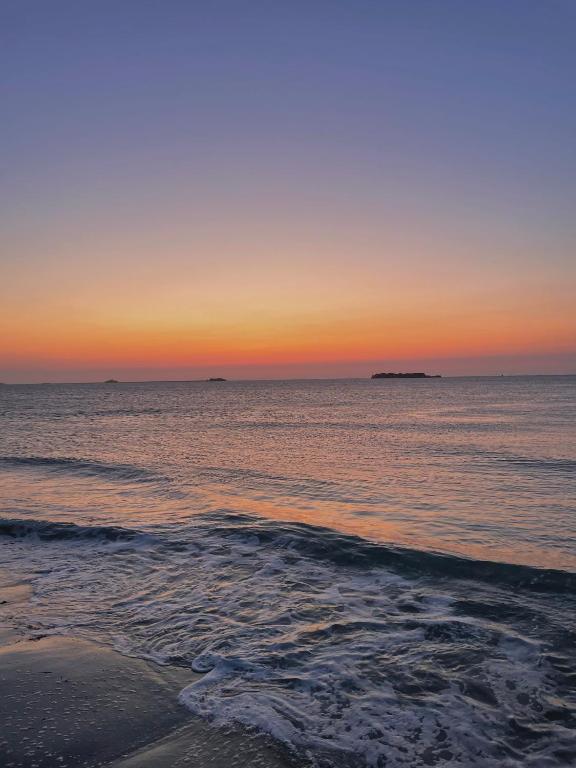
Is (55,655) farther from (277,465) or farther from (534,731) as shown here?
(277,465)

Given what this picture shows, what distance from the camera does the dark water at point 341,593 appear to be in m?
5.55

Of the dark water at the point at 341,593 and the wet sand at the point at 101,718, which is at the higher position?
the wet sand at the point at 101,718

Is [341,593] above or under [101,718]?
under

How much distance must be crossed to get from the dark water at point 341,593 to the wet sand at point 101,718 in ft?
1.06

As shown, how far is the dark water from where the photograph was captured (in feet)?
18.2

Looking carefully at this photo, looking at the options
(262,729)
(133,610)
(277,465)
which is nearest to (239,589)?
(133,610)

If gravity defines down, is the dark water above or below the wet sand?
Result: below

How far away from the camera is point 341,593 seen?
30.5 ft

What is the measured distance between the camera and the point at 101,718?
A: 5324mm

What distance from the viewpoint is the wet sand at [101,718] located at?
15.4 feet

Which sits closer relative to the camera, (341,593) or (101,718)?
(101,718)

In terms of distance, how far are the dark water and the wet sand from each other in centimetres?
32

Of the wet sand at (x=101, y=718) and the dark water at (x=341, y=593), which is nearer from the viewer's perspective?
the wet sand at (x=101, y=718)

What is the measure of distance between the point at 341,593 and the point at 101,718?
4.87 meters
